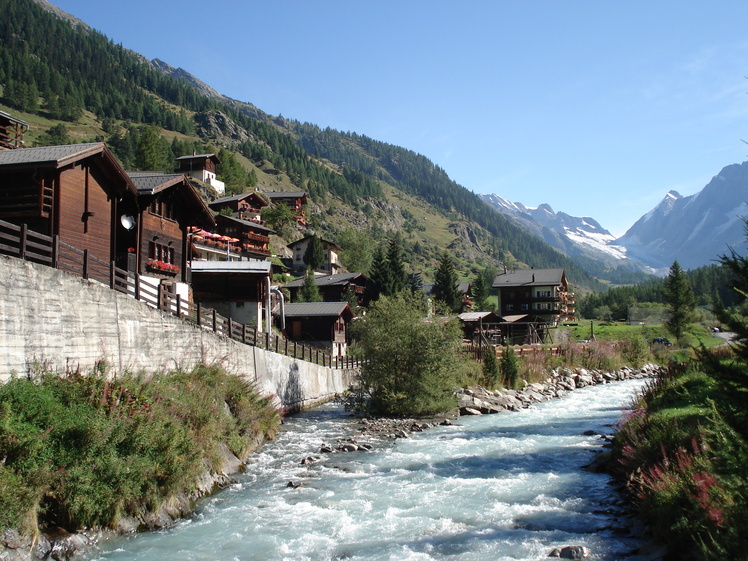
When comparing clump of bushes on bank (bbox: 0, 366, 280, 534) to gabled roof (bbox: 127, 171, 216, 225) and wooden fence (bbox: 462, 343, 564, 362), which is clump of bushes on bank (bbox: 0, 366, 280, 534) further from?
wooden fence (bbox: 462, 343, 564, 362)

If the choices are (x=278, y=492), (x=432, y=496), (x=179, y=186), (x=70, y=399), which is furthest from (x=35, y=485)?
(x=179, y=186)

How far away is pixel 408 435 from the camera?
25203 mm

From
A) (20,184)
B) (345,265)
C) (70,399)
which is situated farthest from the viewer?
(345,265)

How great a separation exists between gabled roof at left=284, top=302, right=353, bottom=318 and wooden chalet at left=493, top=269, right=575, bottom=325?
140 ft

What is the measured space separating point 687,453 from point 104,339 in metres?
16.3

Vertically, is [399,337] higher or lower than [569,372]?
higher

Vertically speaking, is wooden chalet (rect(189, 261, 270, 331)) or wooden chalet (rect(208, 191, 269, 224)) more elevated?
wooden chalet (rect(208, 191, 269, 224))

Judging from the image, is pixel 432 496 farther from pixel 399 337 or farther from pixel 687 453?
pixel 399 337

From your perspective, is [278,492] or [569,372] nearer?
[278,492]

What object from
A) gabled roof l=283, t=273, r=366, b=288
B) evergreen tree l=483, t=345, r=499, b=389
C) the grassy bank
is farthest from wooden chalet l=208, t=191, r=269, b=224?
the grassy bank

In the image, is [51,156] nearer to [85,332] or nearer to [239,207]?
[85,332]

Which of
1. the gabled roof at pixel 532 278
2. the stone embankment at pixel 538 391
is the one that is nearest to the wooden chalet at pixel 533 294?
the gabled roof at pixel 532 278

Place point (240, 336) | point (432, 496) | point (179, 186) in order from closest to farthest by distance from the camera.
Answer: point (432, 496) < point (240, 336) < point (179, 186)

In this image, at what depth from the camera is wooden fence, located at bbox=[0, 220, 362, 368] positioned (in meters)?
16.5
